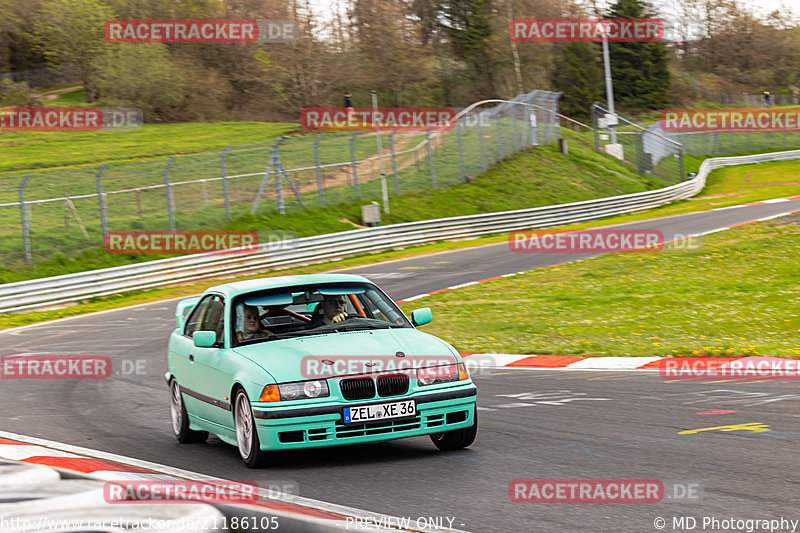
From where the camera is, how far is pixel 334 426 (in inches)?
256

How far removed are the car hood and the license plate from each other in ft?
0.82

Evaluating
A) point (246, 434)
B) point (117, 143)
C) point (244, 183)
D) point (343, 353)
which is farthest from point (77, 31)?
point (343, 353)

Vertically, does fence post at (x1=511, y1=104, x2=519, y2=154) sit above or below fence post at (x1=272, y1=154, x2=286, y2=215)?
above

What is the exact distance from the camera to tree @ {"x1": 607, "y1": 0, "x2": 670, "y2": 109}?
75.4 meters

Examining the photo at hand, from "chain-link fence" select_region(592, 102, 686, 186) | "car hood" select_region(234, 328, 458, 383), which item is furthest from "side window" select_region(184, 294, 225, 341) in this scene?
"chain-link fence" select_region(592, 102, 686, 186)

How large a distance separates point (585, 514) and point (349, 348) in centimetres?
235

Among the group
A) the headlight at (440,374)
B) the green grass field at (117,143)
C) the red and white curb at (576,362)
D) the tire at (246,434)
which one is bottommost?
the red and white curb at (576,362)

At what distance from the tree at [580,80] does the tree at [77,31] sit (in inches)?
1352

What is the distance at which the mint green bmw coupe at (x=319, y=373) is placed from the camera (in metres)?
6.52

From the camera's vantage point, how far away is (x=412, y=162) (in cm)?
3819

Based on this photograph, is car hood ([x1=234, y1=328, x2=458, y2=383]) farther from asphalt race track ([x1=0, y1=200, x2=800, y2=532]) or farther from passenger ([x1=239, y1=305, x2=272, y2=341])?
asphalt race track ([x1=0, y1=200, x2=800, y2=532])

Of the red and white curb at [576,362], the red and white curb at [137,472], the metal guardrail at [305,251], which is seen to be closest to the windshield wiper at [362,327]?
the red and white curb at [137,472]

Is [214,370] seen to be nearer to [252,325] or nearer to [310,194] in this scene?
[252,325]

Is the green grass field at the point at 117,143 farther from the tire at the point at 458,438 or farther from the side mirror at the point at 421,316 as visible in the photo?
the tire at the point at 458,438
